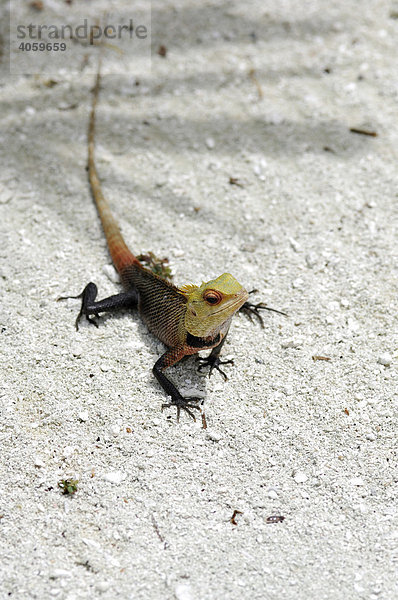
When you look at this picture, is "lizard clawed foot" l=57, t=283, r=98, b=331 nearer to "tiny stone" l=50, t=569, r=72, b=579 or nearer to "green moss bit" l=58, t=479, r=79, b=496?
"green moss bit" l=58, t=479, r=79, b=496

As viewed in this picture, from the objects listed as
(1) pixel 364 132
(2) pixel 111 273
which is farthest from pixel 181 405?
(1) pixel 364 132

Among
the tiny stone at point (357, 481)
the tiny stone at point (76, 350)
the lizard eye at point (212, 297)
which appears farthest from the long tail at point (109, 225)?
the tiny stone at point (357, 481)

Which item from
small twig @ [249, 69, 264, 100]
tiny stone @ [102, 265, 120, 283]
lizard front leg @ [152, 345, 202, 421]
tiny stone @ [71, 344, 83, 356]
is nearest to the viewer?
lizard front leg @ [152, 345, 202, 421]

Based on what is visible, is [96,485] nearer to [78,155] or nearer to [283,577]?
[283,577]

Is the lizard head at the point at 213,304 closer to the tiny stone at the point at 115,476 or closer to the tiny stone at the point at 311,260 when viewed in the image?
the tiny stone at the point at 115,476

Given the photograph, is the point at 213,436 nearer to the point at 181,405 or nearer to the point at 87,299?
the point at 181,405

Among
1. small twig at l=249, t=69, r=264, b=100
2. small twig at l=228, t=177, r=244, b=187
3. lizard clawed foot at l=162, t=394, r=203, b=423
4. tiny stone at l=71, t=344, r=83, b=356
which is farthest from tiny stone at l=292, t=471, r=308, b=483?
small twig at l=249, t=69, r=264, b=100

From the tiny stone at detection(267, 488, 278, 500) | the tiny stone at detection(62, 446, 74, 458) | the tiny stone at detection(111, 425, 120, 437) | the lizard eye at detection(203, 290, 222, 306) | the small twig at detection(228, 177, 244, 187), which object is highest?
the lizard eye at detection(203, 290, 222, 306)

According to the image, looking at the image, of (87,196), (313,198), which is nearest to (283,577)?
(313,198)
